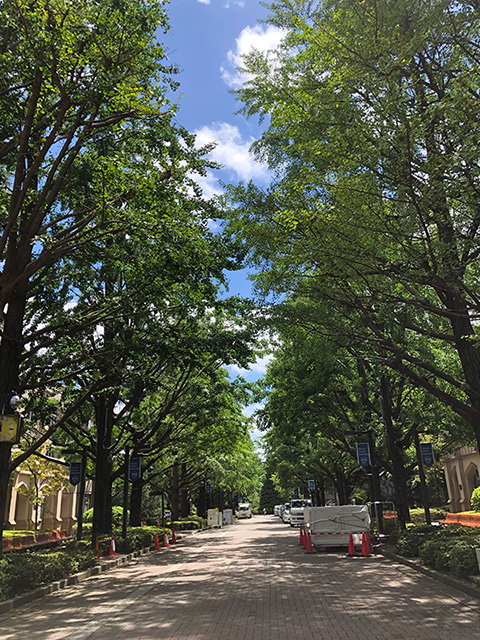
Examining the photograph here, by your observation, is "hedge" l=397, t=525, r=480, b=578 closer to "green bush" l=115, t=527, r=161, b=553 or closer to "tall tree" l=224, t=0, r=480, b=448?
"tall tree" l=224, t=0, r=480, b=448

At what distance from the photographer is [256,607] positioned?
348 inches

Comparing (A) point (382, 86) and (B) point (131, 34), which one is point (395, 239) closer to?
(A) point (382, 86)

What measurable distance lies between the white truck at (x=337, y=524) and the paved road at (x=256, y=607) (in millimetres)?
3872

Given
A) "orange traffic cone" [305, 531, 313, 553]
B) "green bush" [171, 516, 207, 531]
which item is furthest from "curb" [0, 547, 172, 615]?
"green bush" [171, 516, 207, 531]

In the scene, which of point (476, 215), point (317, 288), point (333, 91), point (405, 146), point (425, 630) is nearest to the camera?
point (425, 630)

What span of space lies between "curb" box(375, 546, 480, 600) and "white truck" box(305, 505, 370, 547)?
6.92 ft

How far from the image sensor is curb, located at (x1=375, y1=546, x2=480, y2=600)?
359 inches

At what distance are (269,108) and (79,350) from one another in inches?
344

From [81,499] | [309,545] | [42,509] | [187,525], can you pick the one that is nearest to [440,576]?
[309,545]

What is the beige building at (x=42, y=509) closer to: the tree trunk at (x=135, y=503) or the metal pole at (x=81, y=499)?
the tree trunk at (x=135, y=503)

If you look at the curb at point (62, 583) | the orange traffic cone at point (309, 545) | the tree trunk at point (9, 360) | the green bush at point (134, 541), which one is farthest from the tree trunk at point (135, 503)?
the tree trunk at point (9, 360)

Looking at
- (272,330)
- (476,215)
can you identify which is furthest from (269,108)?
(272,330)

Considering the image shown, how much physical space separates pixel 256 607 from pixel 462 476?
40.2m

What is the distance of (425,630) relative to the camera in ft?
22.5
